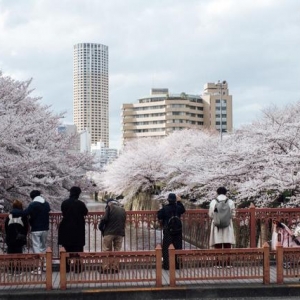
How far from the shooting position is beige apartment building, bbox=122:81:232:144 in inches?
4801

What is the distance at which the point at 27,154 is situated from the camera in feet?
54.4

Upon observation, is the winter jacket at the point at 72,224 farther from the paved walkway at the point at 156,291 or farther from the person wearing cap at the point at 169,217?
the person wearing cap at the point at 169,217

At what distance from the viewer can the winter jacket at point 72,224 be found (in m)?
10.8

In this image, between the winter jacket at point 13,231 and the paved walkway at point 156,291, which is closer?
the paved walkway at point 156,291

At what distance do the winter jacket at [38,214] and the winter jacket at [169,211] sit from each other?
2481 millimetres

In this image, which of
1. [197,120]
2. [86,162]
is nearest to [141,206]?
[86,162]

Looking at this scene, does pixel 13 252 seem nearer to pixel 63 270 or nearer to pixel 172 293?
pixel 63 270

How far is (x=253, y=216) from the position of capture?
11945mm

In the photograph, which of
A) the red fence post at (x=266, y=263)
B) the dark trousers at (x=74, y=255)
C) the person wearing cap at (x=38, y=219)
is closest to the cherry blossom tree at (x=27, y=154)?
the person wearing cap at (x=38, y=219)

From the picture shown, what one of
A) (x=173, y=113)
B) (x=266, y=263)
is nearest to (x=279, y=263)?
(x=266, y=263)

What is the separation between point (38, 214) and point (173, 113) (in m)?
113

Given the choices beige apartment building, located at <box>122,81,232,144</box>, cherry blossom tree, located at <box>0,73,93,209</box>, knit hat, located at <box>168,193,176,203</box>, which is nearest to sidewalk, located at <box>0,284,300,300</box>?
knit hat, located at <box>168,193,176,203</box>

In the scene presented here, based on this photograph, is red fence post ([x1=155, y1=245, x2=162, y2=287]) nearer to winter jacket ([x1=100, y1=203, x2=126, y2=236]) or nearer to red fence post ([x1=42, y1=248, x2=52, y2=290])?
winter jacket ([x1=100, y1=203, x2=126, y2=236])

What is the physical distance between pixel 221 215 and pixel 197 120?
376 ft
